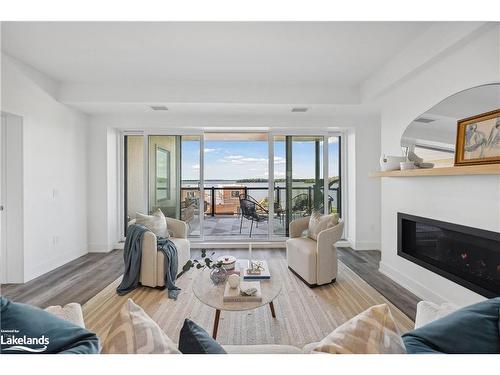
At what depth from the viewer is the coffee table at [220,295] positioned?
187cm

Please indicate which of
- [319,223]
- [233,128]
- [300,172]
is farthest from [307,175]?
[319,223]

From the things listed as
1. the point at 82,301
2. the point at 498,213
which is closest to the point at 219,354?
the point at 498,213

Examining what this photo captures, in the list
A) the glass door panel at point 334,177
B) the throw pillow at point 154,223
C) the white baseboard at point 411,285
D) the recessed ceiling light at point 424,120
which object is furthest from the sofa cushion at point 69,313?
the glass door panel at point 334,177

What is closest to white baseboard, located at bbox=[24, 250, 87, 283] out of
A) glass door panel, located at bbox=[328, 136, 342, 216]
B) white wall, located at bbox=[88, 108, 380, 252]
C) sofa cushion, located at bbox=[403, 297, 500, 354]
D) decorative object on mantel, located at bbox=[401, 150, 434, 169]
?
white wall, located at bbox=[88, 108, 380, 252]

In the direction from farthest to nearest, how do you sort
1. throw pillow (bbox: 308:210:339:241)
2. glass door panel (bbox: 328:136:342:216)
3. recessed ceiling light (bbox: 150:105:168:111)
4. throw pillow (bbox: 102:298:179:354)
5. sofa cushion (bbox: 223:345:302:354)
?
1. glass door panel (bbox: 328:136:342:216)
2. recessed ceiling light (bbox: 150:105:168:111)
3. throw pillow (bbox: 308:210:339:241)
4. sofa cushion (bbox: 223:345:302:354)
5. throw pillow (bbox: 102:298:179:354)

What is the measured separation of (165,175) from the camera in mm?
4844

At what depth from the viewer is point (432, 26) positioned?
2.37 meters

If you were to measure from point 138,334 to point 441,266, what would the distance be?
288 centimetres

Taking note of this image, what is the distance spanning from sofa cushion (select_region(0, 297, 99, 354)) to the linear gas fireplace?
269 cm

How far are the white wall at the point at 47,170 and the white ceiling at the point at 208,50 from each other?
366 millimetres

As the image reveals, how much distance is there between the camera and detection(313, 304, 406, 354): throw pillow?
0.86 metres

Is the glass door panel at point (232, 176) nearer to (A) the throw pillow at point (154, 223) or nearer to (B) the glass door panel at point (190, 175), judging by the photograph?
(B) the glass door panel at point (190, 175)

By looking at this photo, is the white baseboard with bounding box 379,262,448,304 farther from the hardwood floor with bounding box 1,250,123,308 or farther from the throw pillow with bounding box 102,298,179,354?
the hardwood floor with bounding box 1,250,123,308

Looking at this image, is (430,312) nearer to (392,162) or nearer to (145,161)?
(392,162)
